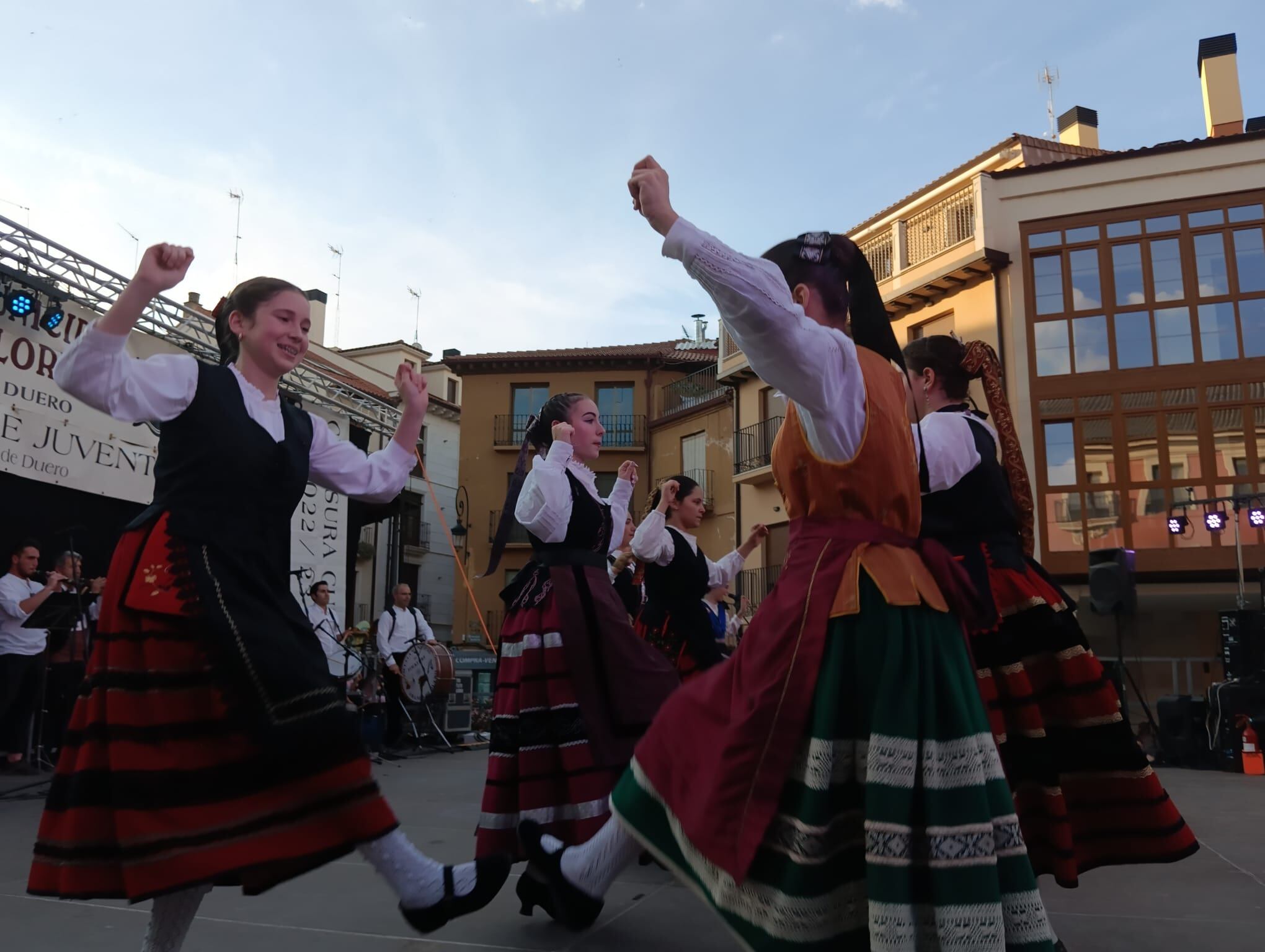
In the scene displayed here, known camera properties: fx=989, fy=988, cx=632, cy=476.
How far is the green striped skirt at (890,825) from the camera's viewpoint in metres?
1.57

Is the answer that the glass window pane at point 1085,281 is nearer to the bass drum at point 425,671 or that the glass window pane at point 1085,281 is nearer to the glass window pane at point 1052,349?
the glass window pane at point 1052,349

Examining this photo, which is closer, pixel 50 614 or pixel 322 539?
pixel 50 614

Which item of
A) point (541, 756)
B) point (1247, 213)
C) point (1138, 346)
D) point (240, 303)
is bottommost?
point (541, 756)

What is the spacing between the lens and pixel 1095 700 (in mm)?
2711

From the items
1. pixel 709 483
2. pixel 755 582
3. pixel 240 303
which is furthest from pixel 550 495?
pixel 709 483

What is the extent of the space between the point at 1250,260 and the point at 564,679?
1648 centimetres

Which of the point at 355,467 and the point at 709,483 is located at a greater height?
the point at 709,483

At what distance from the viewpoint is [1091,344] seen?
1642cm

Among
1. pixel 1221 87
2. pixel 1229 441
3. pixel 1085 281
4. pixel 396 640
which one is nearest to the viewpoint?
pixel 396 640

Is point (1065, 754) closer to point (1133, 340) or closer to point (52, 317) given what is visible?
point (52, 317)

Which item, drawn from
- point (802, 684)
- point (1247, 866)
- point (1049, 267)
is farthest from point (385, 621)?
point (1049, 267)

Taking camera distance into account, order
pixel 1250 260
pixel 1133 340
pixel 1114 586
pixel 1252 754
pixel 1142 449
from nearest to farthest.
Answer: pixel 1114 586, pixel 1252 754, pixel 1250 260, pixel 1142 449, pixel 1133 340

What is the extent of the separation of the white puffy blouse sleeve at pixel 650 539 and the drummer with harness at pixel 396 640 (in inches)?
237

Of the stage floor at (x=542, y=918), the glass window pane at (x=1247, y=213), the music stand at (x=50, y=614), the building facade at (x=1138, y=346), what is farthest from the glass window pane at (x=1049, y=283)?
the music stand at (x=50, y=614)
